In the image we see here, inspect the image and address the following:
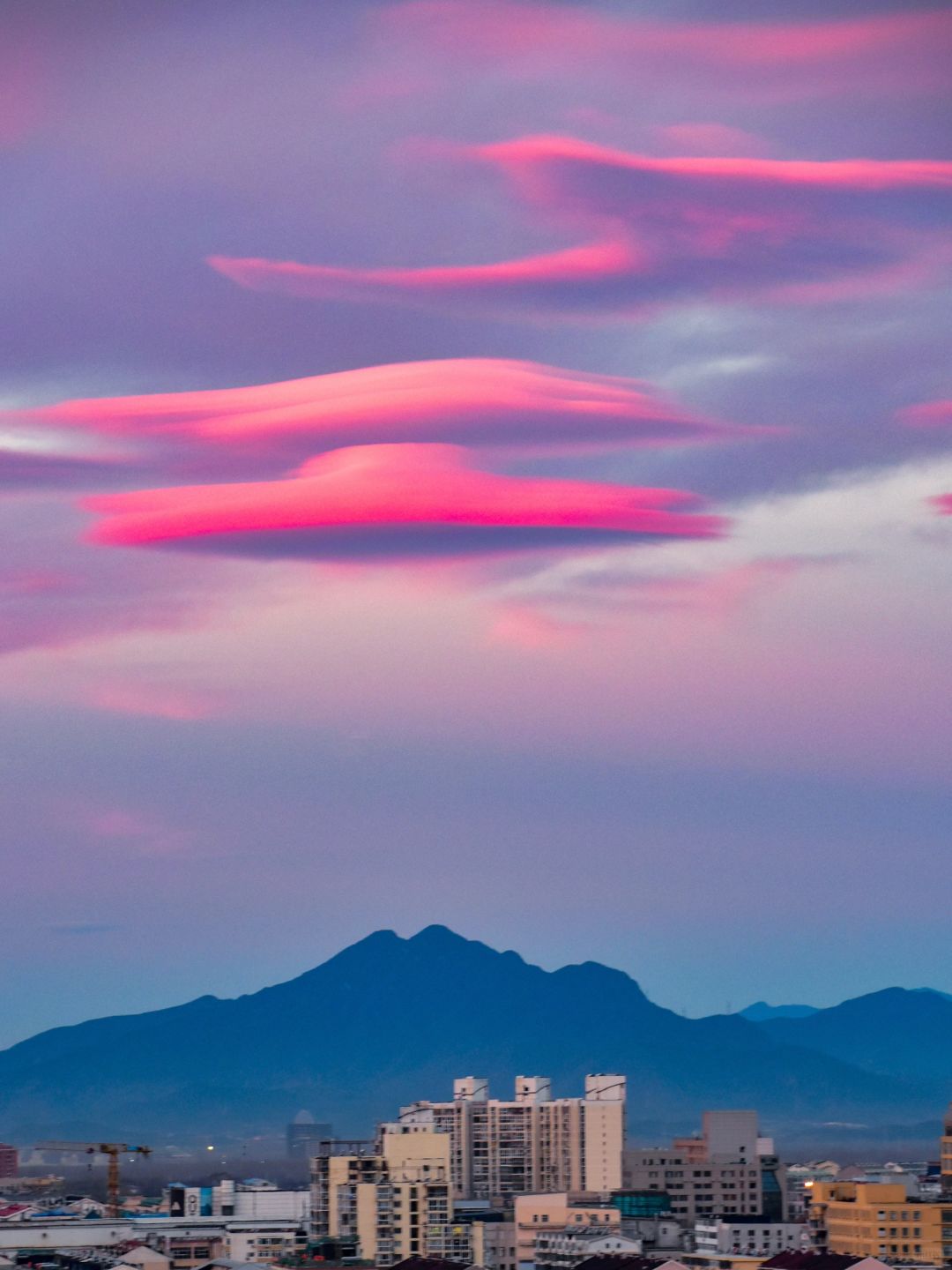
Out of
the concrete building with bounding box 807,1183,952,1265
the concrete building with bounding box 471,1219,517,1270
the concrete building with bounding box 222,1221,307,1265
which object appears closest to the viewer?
the concrete building with bounding box 807,1183,952,1265

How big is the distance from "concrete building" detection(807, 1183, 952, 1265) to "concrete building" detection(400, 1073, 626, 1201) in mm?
25463

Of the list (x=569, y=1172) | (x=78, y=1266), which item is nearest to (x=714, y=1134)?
(x=569, y=1172)

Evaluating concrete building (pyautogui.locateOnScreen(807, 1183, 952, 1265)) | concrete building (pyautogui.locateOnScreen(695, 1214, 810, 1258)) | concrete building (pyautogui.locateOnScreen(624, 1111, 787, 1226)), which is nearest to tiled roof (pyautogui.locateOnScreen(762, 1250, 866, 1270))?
concrete building (pyautogui.locateOnScreen(807, 1183, 952, 1265))

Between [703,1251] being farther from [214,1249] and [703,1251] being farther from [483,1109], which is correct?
[483,1109]

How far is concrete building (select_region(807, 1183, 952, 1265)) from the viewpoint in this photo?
175ft

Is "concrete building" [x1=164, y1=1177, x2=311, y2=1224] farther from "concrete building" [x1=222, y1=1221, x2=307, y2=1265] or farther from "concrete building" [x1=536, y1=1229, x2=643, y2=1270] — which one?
"concrete building" [x1=536, y1=1229, x2=643, y2=1270]

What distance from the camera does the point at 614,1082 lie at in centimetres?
9069

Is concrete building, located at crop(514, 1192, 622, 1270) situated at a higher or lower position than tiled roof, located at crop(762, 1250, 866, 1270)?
higher

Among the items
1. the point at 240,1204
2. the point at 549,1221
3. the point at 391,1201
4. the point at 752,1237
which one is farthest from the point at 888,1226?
the point at 240,1204

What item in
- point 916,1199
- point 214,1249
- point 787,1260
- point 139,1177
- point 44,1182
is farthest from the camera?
point 139,1177

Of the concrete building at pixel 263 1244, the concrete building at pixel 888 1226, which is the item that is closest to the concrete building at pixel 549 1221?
the concrete building at pixel 263 1244

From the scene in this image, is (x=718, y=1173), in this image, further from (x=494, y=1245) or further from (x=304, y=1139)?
(x=304, y=1139)

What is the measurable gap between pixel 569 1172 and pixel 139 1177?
72853 mm

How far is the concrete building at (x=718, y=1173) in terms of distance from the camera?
7325 centimetres
